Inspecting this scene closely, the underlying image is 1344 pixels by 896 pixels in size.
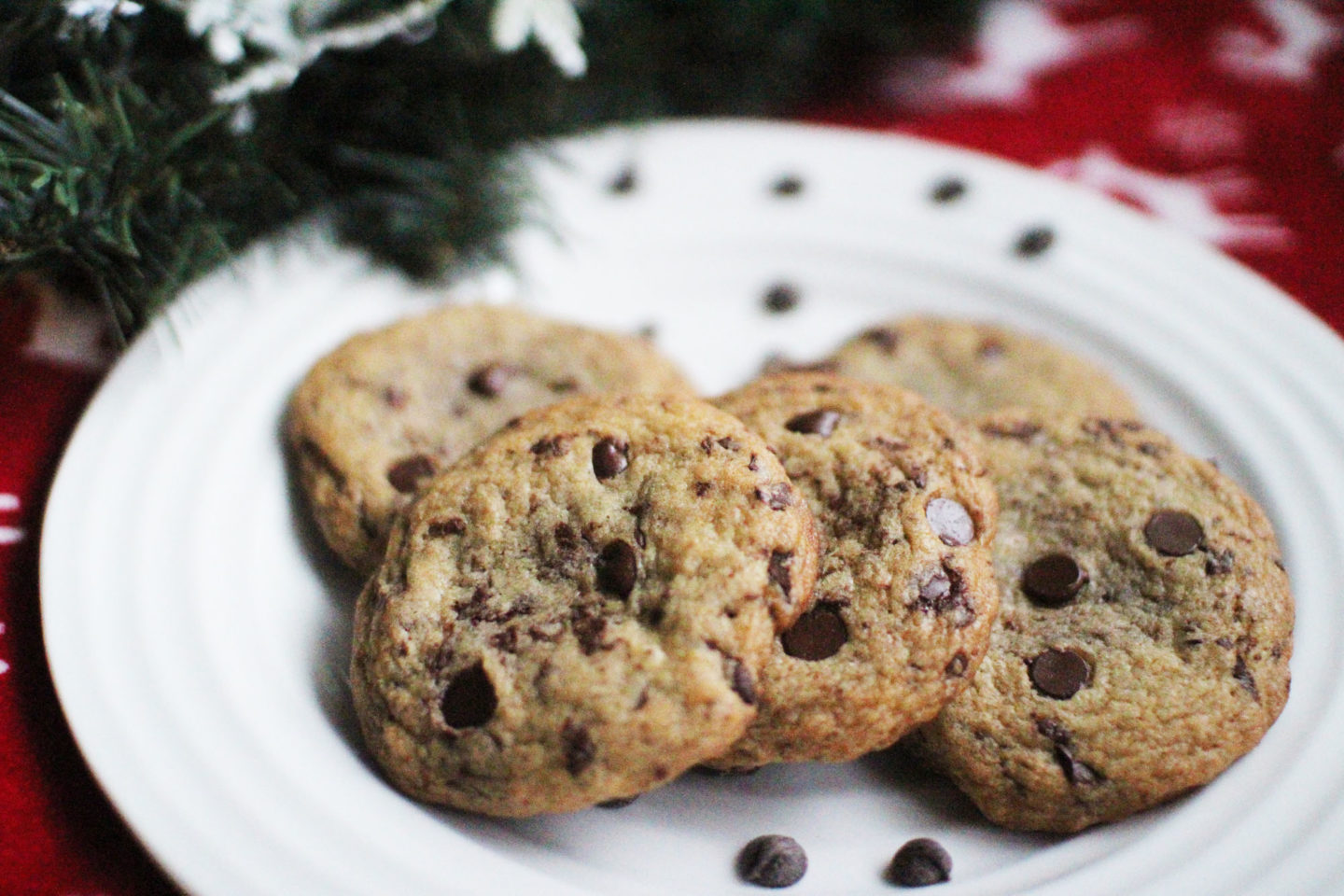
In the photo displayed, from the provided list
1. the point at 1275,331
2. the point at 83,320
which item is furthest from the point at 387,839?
the point at 1275,331

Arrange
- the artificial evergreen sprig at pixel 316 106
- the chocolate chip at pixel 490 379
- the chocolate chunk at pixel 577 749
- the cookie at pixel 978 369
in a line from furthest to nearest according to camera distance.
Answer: the cookie at pixel 978 369 → the chocolate chip at pixel 490 379 → the artificial evergreen sprig at pixel 316 106 → the chocolate chunk at pixel 577 749

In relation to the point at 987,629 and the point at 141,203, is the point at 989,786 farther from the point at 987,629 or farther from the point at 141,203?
the point at 141,203

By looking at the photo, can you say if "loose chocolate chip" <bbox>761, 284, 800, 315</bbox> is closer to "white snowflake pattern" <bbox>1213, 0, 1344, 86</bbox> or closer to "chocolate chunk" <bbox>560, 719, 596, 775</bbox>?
"chocolate chunk" <bbox>560, 719, 596, 775</bbox>

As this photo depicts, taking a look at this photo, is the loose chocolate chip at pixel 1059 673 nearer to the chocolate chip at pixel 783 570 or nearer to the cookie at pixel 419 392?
the chocolate chip at pixel 783 570

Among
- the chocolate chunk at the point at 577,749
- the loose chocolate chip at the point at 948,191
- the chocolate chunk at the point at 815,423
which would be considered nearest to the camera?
the chocolate chunk at the point at 577,749

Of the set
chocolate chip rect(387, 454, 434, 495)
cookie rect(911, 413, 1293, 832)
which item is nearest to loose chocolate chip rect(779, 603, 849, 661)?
cookie rect(911, 413, 1293, 832)

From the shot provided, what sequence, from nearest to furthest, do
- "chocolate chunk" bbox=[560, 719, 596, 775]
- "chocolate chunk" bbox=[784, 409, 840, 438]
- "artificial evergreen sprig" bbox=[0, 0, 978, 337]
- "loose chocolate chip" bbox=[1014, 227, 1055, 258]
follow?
"chocolate chunk" bbox=[560, 719, 596, 775]
"chocolate chunk" bbox=[784, 409, 840, 438]
"artificial evergreen sprig" bbox=[0, 0, 978, 337]
"loose chocolate chip" bbox=[1014, 227, 1055, 258]

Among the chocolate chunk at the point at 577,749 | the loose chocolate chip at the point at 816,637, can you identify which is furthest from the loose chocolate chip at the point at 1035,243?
the chocolate chunk at the point at 577,749

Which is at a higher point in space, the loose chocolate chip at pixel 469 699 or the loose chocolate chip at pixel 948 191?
the loose chocolate chip at pixel 469 699
